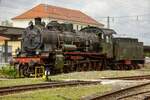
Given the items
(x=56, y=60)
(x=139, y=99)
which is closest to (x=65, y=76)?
(x=56, y=60)

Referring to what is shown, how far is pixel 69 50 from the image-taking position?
3080 centimetres

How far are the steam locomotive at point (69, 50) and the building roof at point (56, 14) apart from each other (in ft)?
196

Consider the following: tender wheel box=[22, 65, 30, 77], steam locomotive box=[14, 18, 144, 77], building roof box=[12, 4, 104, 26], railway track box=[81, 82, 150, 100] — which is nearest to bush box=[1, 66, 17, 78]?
steam locomotive box=[14, 18, 144, 77]

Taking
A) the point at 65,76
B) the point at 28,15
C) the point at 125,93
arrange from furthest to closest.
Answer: the point at 28,15, the point at 65,76, the point at 125,93

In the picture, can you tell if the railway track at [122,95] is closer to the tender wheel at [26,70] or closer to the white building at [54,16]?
the tender wheel at [26,70]

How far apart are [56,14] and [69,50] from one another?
230 feet

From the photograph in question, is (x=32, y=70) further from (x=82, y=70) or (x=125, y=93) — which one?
(x=125, y=93)

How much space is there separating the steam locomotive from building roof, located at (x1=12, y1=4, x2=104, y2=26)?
59872 millimetres

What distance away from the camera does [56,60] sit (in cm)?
2844

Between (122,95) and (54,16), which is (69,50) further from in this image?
(54,16)

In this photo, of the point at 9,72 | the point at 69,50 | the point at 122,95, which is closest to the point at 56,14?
the point at 69,50

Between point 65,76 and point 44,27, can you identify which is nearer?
point 65,76

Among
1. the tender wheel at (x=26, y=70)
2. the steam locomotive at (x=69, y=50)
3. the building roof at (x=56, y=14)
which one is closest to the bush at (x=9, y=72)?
the steam locomotive at (x=69, y=50)

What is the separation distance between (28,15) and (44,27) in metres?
83.9
